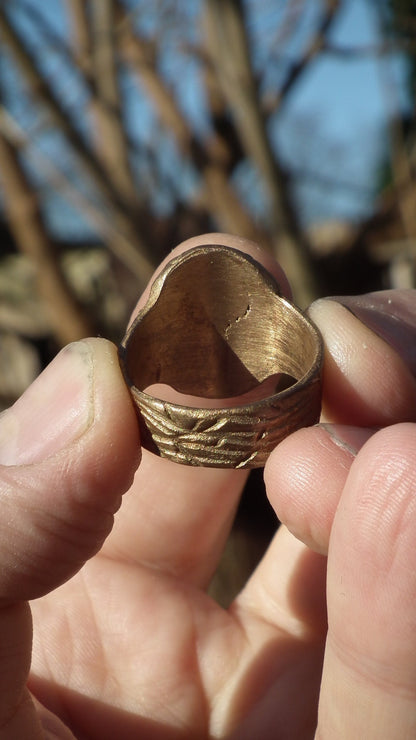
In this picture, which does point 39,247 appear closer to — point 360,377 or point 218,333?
point 218,333

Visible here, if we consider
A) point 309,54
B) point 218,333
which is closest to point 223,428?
point 218,333

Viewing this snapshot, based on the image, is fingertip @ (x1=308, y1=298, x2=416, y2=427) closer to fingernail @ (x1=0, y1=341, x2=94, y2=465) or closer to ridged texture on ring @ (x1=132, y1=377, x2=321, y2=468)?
ridged texture on ring @ (x1=132, y1=377, x2=321, y2=468)

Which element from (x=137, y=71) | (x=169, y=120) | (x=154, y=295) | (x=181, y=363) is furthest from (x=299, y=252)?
(x=154, y=295)

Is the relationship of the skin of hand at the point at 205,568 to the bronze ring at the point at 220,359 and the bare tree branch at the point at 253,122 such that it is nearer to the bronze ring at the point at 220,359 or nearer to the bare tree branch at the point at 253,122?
the bronze ring at the point at 220,359

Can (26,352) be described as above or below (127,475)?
below

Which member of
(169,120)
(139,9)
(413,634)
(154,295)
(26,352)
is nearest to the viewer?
(413,634)

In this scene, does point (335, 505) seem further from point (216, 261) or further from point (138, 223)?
point (138, 223)

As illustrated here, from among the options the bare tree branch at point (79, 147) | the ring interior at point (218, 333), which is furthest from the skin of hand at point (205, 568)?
the bare tree branch at point (79, 147)
